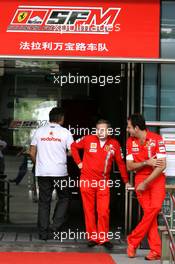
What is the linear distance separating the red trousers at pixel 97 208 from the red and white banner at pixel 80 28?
1.88 m

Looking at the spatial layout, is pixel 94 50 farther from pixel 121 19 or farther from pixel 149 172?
pixel 149 172

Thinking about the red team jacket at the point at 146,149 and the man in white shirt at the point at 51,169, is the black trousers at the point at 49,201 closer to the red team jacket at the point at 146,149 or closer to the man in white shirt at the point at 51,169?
the man in white shirt at the point at 51,169

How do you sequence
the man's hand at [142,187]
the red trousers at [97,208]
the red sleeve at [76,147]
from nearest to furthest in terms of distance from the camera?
1. the man's hand at [142,187]
2. the red trousers at [97,208]
3. the red sleeve at [76,147]

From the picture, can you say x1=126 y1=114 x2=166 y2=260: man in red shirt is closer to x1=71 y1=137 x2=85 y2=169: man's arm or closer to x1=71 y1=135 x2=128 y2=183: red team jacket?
x1=71 y1=135 x2=128 y2=183: red team jacket

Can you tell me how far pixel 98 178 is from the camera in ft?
30.6

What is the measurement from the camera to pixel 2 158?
36.6ft

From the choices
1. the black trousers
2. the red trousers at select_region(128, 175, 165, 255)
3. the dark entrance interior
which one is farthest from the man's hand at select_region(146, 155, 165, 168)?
the dark entrance interior

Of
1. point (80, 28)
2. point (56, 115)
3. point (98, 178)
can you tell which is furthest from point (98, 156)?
point (80, 28)

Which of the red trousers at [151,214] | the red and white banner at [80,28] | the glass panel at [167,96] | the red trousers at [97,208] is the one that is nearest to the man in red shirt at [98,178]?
the red trousers at [97,208]

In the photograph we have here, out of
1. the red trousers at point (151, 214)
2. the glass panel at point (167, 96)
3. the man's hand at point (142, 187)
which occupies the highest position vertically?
the glass panel at point (167, 96)

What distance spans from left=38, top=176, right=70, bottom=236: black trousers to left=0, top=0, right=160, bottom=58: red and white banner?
1.88 meters

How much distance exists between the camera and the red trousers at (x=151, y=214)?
341 inches

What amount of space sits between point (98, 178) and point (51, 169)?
2.41 feet

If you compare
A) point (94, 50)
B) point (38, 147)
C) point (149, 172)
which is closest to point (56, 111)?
point (38, 147)
